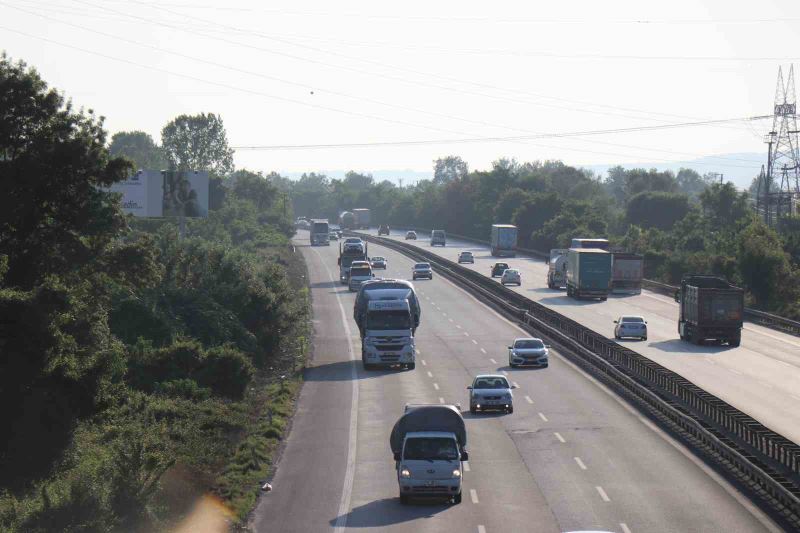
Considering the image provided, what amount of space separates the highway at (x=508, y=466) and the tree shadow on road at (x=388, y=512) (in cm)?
5

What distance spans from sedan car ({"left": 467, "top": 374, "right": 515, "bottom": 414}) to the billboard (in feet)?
188

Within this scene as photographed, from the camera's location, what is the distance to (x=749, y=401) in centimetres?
4438

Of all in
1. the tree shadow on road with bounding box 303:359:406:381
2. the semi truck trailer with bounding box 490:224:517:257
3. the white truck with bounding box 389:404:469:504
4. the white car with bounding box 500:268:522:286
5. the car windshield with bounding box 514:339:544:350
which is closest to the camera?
the white truck with bounding box 389:404:469:504

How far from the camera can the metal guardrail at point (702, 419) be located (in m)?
28.0

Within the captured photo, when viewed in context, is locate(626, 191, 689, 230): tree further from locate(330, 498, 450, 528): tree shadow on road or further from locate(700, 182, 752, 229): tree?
locate(330, 498, 450, 528): tree shadow on road

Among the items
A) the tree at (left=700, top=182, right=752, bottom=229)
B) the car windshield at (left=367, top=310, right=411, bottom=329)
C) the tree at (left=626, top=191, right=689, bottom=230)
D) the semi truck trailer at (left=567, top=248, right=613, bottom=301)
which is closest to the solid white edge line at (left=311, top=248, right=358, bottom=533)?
the car windshield at (left=367, top=310, right=411, bottom=329)

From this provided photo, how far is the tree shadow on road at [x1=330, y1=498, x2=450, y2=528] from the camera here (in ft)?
85.9

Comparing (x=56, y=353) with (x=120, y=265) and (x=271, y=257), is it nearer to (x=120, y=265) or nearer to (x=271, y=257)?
(x=120, y=265)

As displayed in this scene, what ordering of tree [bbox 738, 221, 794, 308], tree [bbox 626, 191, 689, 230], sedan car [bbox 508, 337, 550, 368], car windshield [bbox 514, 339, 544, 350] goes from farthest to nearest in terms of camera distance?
tree [bbox 626, 191, 689, 230]
tree [bbox 738, 221, 794, 308]
car windshield [bbox 514, 339, 544, 350]
sedan car [bbox 508, 337, 550, 368]

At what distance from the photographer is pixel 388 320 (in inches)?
2083

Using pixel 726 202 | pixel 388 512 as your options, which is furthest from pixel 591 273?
pixel 726 202

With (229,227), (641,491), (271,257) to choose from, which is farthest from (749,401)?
(229,227)


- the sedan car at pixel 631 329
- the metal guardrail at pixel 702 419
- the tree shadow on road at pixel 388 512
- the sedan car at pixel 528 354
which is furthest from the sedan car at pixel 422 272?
the tree shadow on road at pixel 388 512

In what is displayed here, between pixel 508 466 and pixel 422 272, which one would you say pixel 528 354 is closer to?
pixel 508 466
